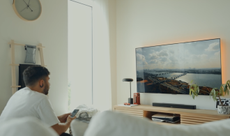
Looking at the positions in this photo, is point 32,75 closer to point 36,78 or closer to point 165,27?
point 36,78

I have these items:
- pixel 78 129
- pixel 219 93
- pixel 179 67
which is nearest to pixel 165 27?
pixel 179 67

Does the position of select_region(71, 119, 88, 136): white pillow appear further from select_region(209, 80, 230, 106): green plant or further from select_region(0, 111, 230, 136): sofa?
select_region(209, 80, 230, 106): green plant

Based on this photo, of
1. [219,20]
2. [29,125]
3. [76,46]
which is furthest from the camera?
[76,46]

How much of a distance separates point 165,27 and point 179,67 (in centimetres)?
84

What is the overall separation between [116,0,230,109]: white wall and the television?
0.13 meters

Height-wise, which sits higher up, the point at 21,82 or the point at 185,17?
the point at 185,17

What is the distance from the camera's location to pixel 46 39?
142 inches

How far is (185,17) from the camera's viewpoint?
3.84 metres

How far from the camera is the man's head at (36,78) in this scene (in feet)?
6.95

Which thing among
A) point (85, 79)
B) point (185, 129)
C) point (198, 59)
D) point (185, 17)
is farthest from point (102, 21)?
point (185, 129)

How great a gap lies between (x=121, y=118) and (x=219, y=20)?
3766 mm

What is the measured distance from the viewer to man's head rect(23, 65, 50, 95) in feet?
6.95

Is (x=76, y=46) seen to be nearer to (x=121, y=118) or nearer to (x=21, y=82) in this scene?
(x=21, y=82)

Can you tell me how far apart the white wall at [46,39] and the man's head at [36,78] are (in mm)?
1147
